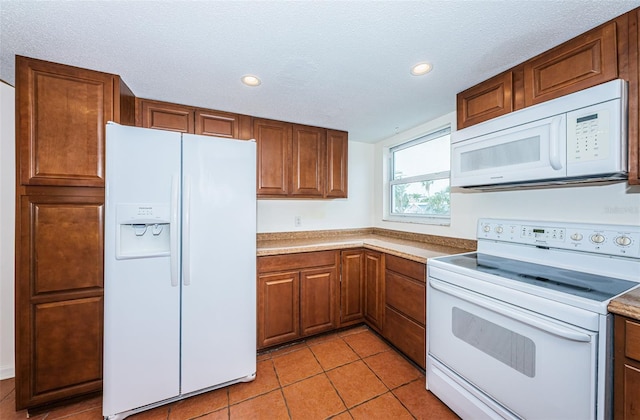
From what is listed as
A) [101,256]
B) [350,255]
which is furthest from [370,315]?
[101,256]

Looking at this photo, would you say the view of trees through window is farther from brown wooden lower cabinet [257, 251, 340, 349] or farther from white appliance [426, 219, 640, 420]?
brown wooden lower cabinet [257, 251, 340, 349]

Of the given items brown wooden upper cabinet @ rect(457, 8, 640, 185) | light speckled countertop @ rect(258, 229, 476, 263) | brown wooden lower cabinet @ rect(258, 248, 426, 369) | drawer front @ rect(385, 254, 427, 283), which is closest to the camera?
brown wooden upper cabinet @ rect(457, 8, 640, 185)

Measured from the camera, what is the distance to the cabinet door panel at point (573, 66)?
3.82 feet

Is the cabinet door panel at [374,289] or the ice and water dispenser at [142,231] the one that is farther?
the cabinet door panel at [374,289]

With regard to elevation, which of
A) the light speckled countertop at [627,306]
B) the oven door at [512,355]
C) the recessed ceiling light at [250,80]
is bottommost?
the oven door at [512,355]

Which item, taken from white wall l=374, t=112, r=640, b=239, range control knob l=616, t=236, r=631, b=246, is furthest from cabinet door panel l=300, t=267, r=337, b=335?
range control knob l=616, t=236, r=631, b=246

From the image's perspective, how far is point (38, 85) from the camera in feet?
4.76

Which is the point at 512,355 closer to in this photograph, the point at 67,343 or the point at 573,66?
the point at 573,66

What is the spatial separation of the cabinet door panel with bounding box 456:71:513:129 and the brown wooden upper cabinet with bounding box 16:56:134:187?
94.9 inches

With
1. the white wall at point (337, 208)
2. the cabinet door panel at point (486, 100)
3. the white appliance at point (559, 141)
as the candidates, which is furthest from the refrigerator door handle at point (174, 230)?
the cabinet door panel at point (486, 100)

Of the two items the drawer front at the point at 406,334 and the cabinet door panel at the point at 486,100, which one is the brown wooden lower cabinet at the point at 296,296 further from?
the cabinet door panel at the point at 486,100

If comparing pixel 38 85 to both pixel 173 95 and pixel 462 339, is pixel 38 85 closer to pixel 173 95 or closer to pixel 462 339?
pixel 173 95

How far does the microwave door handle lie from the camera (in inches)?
49.3

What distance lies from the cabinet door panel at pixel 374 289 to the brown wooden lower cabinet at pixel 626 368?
1.41 metres
